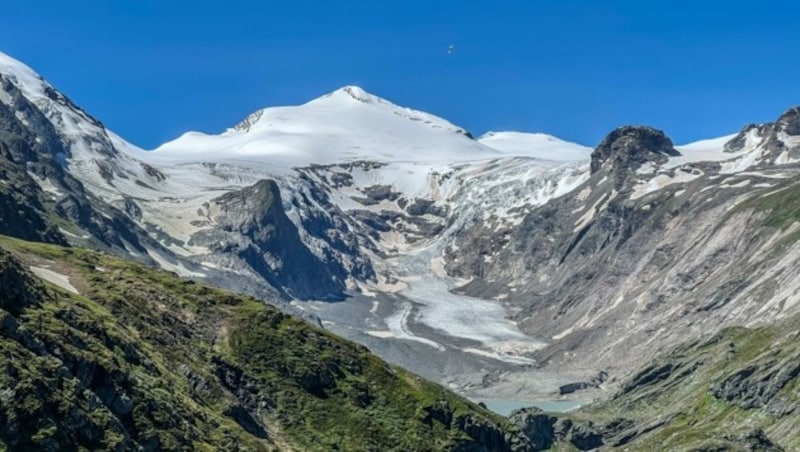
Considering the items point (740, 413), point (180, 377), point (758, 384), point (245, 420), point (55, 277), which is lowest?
point (740, 413)

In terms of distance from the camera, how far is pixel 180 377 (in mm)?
87375

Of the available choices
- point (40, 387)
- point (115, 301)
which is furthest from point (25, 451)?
point (115, 301)

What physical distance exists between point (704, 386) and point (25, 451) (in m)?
165

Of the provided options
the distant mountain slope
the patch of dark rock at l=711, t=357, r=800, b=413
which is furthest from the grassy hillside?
the patch of dark rock at l=711, t=357, r=800, b=413

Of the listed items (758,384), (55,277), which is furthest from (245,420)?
(758,384)

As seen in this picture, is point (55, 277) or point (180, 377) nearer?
point (180, 377)

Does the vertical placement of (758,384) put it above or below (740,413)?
above

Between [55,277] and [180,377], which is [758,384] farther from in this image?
[55,277]

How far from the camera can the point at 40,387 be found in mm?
57688

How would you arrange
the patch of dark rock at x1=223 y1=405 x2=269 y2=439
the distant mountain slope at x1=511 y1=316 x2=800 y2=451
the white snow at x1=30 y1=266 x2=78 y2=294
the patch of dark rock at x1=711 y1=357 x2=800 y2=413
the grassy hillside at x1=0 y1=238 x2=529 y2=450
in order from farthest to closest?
the patch of dark rock at x1=711 y1=357 x2=800 y2=413 → the distant mountain slope at x1=511 y1=316 x2=800 y2=451 → the white snow at x1=30 y1=266 x2=78 y2=294 → the patch of dark rock at x1=223 y1=405 x2=269 y2=439 → the grassy hillside at x1=0 y1=238 x2=529 y2=450

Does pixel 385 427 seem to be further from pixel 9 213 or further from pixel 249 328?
pixel 9 213

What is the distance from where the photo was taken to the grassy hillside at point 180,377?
59.8 metres

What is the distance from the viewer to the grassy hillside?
59750mm

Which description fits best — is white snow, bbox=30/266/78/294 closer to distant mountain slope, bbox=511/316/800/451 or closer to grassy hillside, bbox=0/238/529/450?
grassy hillside, bbox=0/238/529/450
